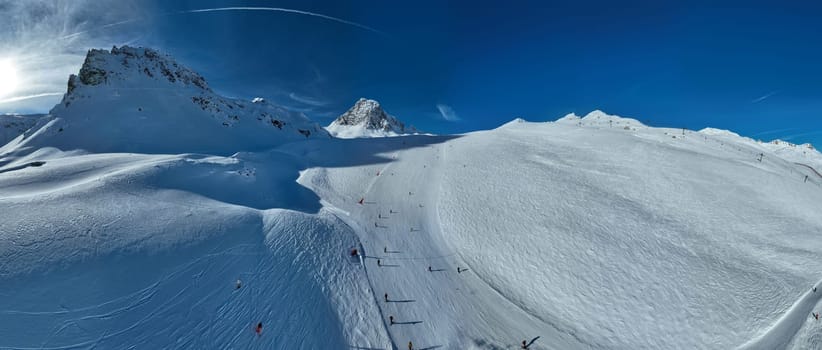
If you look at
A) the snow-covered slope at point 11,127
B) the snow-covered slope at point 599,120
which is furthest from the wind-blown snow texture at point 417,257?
the snow-covered slope at point 11,127

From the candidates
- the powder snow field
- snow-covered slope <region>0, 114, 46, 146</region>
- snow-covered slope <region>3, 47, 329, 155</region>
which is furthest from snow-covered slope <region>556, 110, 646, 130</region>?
snow-covered slope <region>0, 114, 46, 146</region>

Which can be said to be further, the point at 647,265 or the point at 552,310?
the point at 647,265

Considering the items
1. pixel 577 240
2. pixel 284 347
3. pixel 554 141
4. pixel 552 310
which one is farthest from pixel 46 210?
pixel 554 141

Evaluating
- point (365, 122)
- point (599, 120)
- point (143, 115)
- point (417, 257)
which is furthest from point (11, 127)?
point (599, 120)

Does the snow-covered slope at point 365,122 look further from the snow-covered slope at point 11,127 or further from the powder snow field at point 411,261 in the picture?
the powder snow field at point 411,261

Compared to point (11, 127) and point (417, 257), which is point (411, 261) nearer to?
point (417, 257)

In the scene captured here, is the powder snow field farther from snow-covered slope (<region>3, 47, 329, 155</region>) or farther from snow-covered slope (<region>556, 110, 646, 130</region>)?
snow-covered slope (<region>556, 110, 646, 130</region>)

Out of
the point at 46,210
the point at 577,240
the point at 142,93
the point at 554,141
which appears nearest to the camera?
the point at 46,210

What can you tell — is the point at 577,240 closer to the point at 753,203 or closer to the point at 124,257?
the point at 753,203
